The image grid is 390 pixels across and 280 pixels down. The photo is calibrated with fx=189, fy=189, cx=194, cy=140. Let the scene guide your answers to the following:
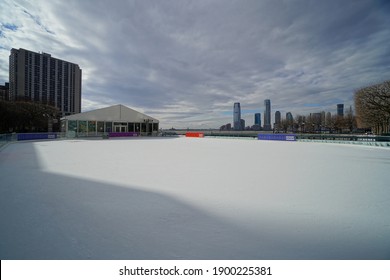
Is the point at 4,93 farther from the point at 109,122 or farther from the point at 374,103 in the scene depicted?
the point at 374,103

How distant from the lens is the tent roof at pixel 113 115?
37.6 m

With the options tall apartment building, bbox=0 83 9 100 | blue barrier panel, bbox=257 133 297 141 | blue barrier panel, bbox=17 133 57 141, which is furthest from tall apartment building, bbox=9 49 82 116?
blue barrier panel, bbox=257 133 297 141

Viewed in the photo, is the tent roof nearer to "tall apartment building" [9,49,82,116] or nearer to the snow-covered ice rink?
the snow-covered ice rink

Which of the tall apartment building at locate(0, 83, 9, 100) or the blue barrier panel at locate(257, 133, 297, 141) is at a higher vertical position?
the tall apartment building at locate(0, 83, 9, 100)

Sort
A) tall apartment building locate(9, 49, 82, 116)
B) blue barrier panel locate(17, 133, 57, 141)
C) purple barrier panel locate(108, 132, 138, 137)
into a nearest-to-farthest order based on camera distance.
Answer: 1. blue barrier panel locate(17, 133, 57, 141)
2. purple barrier panel locate(108, 132, 138, 137)
3. tall apartment building locate(9, 49, 82, 116)

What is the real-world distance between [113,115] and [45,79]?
274 feet

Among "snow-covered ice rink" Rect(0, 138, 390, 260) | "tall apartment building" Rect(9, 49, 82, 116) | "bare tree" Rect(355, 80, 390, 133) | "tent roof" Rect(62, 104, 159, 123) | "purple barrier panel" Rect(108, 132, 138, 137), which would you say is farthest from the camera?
"tall apartment building" Rect(9, 49, 82, 116)

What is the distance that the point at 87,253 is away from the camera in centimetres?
256

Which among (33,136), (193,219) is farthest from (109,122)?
(193,219)

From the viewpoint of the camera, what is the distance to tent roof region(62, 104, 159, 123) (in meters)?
37.6

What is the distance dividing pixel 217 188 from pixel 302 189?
2403mm

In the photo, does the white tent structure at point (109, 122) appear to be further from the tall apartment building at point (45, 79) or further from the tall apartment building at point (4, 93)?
the tall apartment building at point (45, 79)
